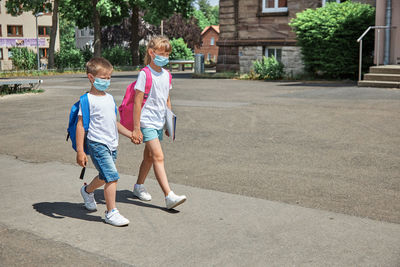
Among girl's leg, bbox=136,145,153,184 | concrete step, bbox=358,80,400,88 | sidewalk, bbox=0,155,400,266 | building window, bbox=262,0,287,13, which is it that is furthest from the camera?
building window, bbox=262,0,287,13

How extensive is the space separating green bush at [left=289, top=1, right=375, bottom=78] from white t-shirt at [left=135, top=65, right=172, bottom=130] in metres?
16.9

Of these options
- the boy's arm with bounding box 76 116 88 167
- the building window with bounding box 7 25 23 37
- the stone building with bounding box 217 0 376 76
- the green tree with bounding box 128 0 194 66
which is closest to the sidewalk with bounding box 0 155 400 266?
the boy's arm with bounding box 76 116 88 167

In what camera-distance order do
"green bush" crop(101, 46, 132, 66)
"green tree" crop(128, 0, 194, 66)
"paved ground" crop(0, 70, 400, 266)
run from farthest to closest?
"green bush" crop(101, 46, 132, 66) < "green tree" crop(128, 0, 194, 66) < "paved ground" crop(0, 70, 400, 266)

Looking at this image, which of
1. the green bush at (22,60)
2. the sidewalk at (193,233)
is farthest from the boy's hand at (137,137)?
the green bush at (22,60)

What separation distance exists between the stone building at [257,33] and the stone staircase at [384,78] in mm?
6839

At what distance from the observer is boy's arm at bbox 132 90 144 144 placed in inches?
198

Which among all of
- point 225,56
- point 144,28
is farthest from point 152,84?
point 144,28

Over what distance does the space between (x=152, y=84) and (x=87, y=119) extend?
0.83 metres

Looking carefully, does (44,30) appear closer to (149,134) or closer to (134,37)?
(134,37)

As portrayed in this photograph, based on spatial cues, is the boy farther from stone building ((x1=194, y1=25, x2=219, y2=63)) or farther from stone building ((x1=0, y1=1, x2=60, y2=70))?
stone building ((x1=194, y1=25, x2=219, y2=63))

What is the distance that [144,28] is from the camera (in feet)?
213

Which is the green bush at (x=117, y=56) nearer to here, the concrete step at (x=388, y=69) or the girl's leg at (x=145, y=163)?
the concrete step at (x=388, y=69)

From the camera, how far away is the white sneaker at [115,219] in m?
4.64

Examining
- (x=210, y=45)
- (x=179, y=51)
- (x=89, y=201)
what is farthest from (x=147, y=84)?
(x=210, y=45)
